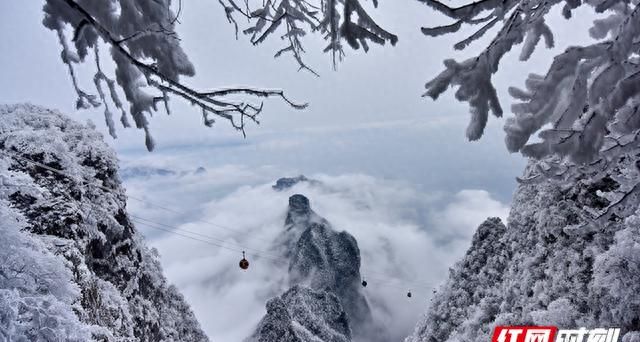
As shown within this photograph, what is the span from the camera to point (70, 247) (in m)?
6.56

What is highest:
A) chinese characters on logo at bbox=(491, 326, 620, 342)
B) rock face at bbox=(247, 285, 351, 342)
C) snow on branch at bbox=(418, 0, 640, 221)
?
snow on branch at bbox=(418, 0, 640, 221)

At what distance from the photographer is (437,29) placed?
2195 millimetres

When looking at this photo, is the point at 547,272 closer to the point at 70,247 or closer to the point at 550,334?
the point at 550,334

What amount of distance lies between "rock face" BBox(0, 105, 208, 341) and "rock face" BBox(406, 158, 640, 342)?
6.58m

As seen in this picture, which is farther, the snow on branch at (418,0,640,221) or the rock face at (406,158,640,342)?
the rock face at (406,158,640,342)

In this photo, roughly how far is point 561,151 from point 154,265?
41.7ft

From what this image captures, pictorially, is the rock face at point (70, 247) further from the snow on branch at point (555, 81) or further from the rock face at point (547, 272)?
the rock face at point (547, 272)

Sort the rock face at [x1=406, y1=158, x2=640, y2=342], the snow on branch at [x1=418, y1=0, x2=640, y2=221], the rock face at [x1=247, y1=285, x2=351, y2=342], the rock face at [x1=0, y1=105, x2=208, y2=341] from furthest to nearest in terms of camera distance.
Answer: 1. the rock face at [x1=247, y1=285, x2=351, y2=342]
2. the rock face at [x1=406, y1=158, x2=640, y2=342]
3. the rock face at [x1=0, y1=105, x2=208, y2=341]
4. the snow on branch at [x1=418, y1=0, x2=640, y2=221]

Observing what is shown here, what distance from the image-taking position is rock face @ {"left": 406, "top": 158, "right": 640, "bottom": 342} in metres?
5.97

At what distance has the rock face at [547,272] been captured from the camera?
19.6 ft

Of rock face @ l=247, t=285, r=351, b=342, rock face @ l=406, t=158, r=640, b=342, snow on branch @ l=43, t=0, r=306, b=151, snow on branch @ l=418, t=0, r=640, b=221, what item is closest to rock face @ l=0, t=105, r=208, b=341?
snow on branch @ l=43, t=0, r=306, b=151

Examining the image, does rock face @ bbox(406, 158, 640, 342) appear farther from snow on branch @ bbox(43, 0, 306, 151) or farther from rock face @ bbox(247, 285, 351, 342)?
rock face @ bbox(247, 285, 351, 342)

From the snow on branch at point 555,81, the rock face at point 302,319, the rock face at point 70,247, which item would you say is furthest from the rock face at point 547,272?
the rock face at point 302,319

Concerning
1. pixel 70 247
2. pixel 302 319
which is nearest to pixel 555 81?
pixel 70 247
